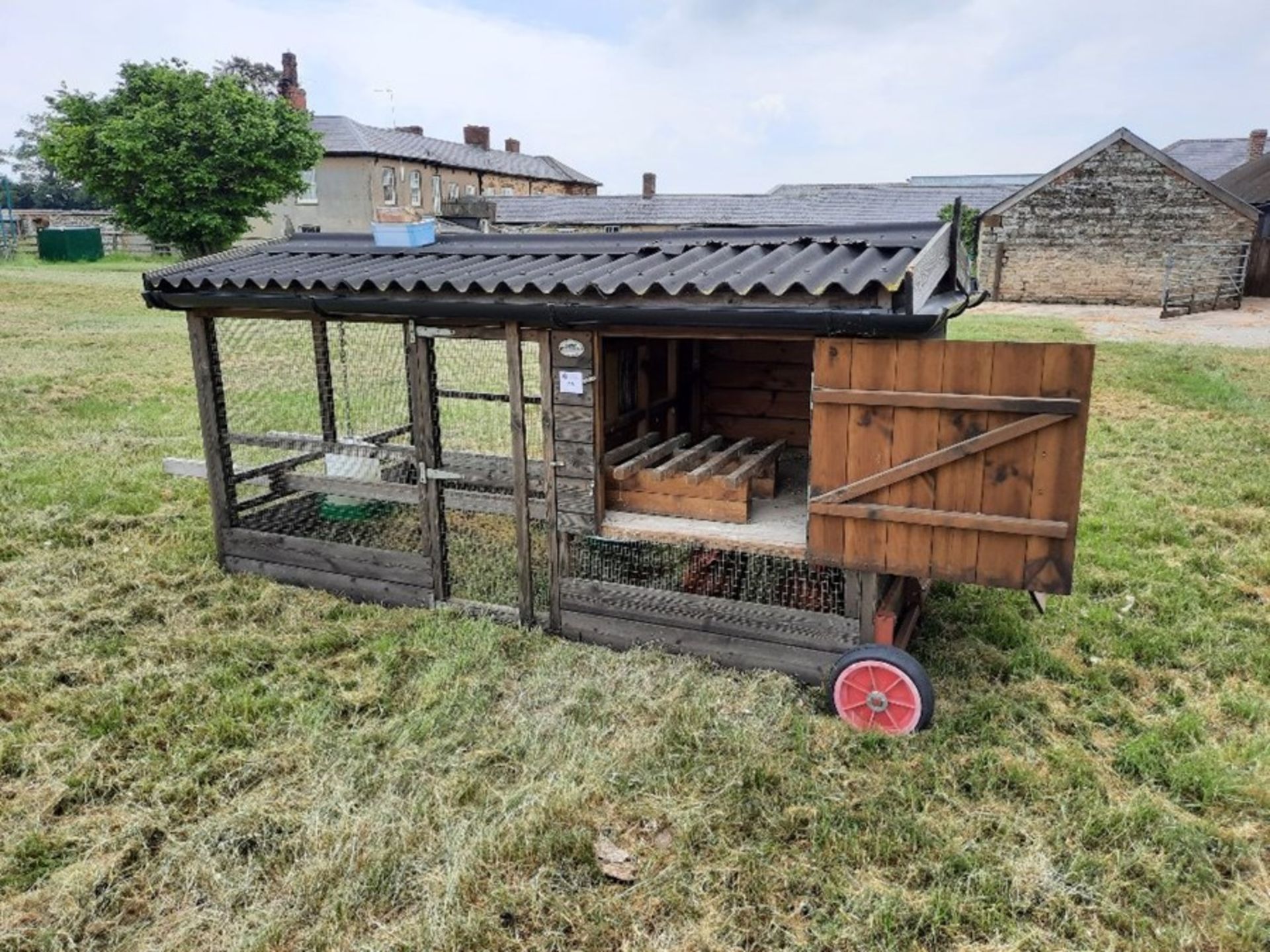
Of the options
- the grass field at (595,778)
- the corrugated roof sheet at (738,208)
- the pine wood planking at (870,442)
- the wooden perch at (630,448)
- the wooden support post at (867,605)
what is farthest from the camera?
the corrugated roof sheet at (738,208)

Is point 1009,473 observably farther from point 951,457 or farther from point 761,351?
point 761,351

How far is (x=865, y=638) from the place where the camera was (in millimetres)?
4613

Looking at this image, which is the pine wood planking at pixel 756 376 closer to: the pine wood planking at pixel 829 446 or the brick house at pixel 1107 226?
the pine wood planking at pixel 829 446

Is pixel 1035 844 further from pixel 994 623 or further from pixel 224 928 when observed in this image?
pixel 224 928

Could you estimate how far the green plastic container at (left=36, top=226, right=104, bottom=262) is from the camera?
32.7 meters

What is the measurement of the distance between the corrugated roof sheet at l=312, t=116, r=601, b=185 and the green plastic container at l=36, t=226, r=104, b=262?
1007 cm

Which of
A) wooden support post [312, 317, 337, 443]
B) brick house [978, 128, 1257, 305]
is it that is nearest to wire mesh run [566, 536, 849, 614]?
wooden support post [312, 317, 337, 443]

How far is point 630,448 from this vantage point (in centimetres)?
552

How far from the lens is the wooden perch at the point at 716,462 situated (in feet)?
16.5

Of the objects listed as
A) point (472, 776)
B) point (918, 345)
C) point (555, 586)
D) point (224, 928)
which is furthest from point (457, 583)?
point (918, 345)

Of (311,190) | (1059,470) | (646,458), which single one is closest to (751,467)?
(646,458)

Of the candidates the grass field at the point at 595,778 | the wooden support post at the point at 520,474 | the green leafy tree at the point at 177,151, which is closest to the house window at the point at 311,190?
the green leafy tree at the point at 177,151

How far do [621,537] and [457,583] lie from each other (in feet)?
5.00

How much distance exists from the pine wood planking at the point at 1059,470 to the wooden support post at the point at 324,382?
510 cm
